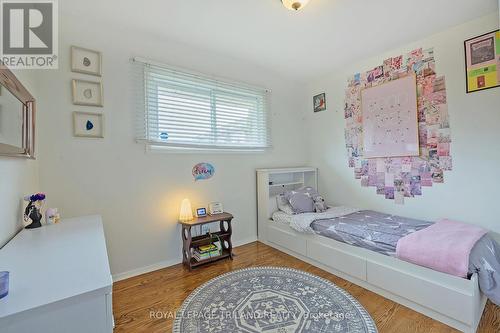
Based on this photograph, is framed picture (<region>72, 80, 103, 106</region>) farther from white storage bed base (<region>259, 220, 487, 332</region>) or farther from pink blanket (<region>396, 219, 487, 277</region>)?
pink blanket (<region>396, 219, 487, 277</region>)

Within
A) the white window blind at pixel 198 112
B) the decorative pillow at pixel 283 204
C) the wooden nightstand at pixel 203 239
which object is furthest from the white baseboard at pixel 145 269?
the decorative pillow at pixel 283 204

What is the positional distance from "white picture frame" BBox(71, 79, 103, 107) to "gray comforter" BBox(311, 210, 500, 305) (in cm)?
257

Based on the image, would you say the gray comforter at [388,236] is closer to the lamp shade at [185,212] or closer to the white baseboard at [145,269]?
the lamp shade at [185,212]

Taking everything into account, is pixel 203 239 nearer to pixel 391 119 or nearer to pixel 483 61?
pixel 391 119

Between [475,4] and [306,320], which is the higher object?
[475,4]

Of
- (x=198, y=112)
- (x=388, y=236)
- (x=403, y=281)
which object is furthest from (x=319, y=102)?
(x=403, y=281)

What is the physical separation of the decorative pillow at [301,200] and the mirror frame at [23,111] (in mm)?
2644

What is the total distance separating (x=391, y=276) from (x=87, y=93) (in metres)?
3.13

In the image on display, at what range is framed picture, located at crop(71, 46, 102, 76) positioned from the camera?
2.03 metres

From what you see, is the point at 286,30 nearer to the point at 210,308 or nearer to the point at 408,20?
the point at 408,20

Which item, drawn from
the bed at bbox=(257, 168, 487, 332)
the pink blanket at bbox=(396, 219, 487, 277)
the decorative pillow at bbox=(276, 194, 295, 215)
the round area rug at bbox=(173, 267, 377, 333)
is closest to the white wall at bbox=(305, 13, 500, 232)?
the pink blanket at bbox=(396, 219, 487, 277)

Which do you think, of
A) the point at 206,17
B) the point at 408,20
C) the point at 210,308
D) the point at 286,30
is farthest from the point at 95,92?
the point at 408,20

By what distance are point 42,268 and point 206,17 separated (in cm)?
220

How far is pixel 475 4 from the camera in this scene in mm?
1975
